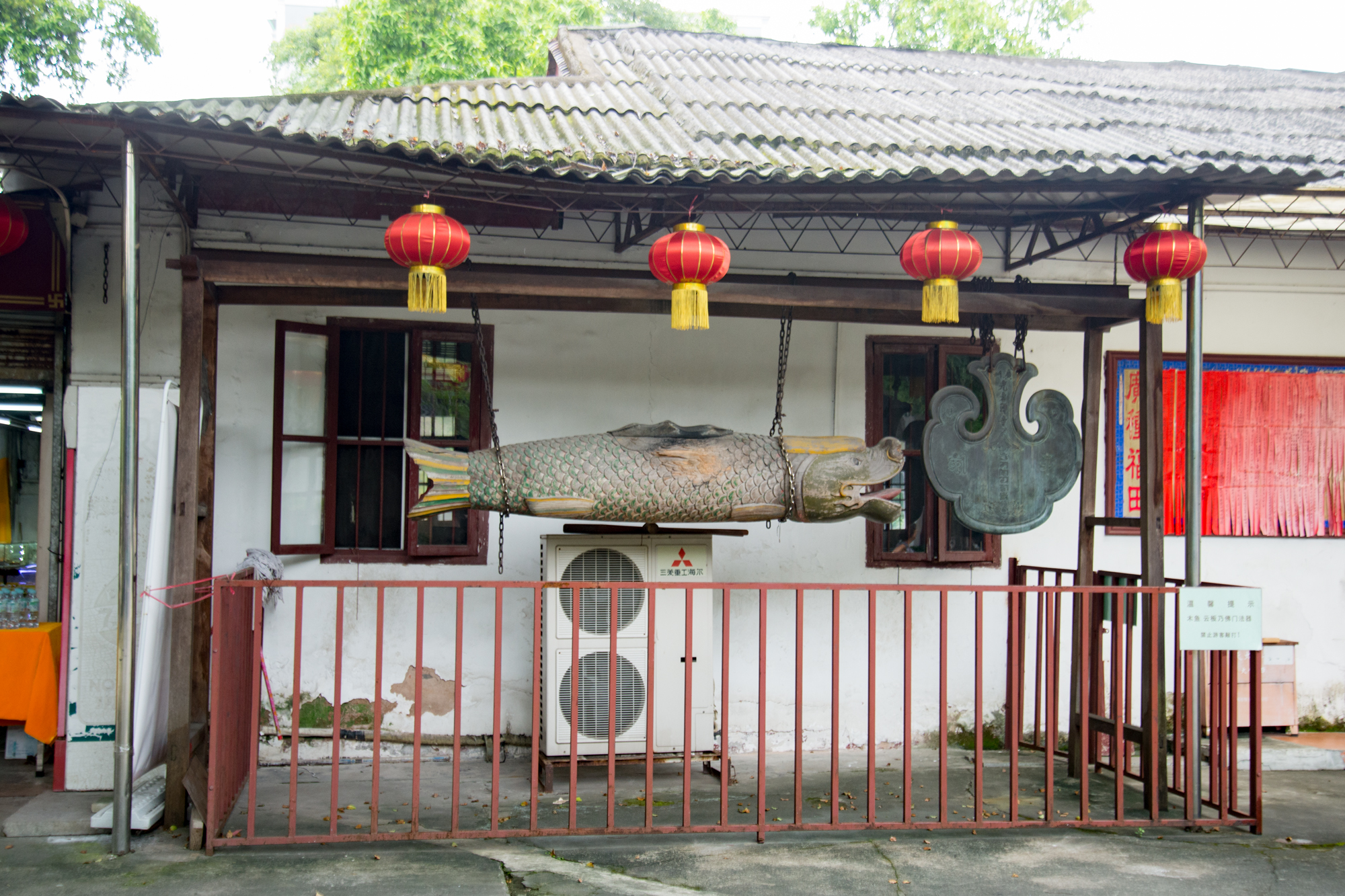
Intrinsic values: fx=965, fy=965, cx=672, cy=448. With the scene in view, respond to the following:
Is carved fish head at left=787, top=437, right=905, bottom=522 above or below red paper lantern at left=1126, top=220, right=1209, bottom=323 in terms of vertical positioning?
below

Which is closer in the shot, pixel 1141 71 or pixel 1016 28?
pixel 1141 71

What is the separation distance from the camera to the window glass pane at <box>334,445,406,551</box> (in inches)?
234

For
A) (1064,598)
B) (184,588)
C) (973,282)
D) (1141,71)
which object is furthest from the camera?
(1141,71)

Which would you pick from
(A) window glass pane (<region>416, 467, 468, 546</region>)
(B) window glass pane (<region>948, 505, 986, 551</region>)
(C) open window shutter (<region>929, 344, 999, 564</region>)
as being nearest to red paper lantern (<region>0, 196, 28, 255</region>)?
(A) window glass pane (<region>416, 467, 468, 546</region>)

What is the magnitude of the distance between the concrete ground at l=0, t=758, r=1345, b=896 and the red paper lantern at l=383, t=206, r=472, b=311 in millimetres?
2457

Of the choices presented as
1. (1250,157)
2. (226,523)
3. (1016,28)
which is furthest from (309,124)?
(1016,28)

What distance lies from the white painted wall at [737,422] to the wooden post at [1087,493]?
2.31 feet

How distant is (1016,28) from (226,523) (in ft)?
50.5

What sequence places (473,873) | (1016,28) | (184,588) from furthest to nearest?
(1016,28) < (184,588) < (473,873)

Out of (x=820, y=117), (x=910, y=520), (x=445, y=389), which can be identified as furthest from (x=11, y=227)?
(x=910, y=520)

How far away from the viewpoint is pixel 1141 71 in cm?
847

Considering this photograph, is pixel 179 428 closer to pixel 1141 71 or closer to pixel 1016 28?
pixel 1141 71

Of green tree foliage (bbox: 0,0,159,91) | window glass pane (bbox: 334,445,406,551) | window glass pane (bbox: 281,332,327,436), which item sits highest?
green tree foliage (bbox: 0,0,159,91)

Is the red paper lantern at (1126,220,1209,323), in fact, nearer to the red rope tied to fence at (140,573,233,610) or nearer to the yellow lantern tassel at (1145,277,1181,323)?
the yellow lantern tassel at (1145,277,1181,323)
